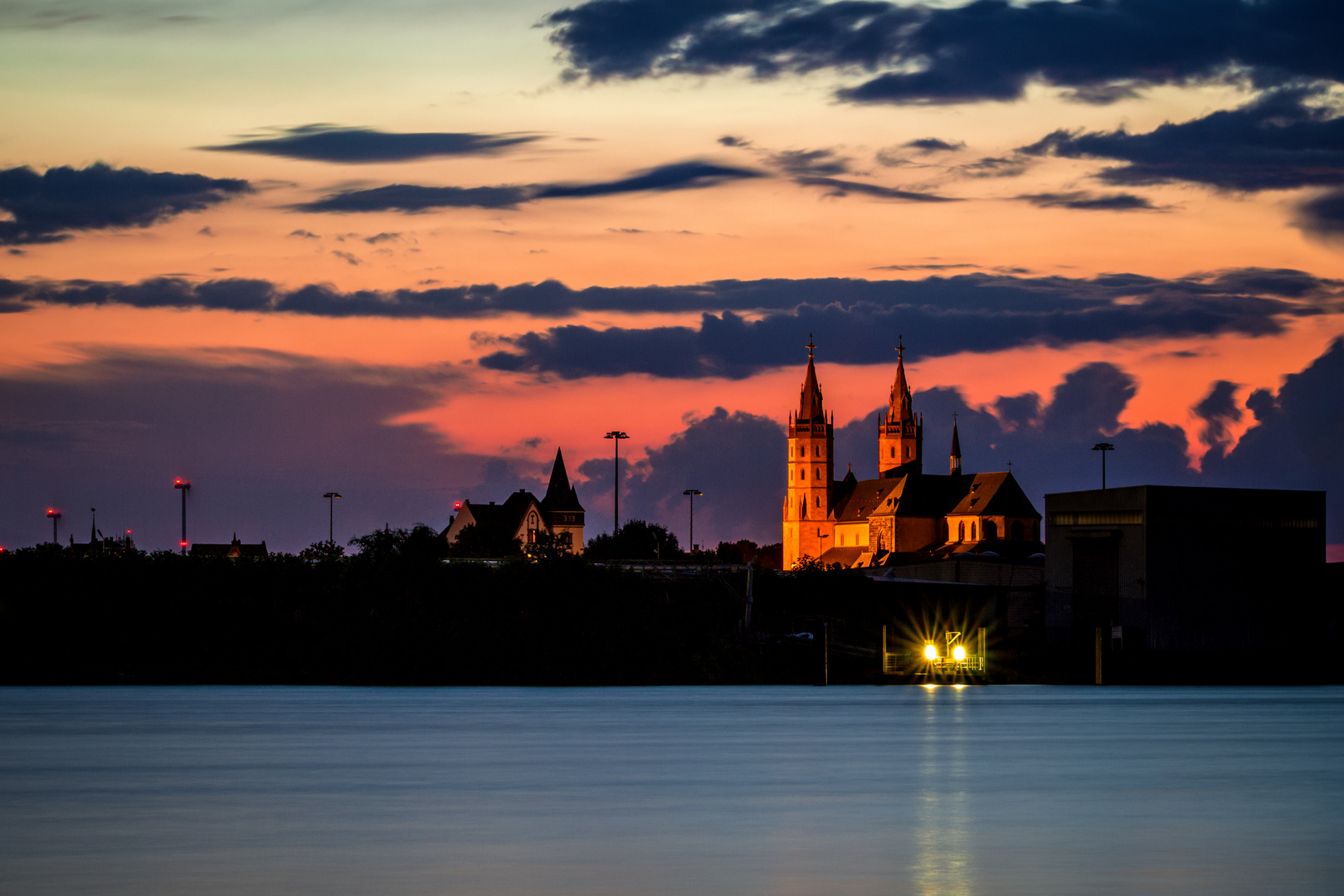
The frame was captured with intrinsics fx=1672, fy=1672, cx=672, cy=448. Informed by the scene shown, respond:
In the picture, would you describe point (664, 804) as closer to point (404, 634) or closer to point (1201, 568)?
point (404, 634)

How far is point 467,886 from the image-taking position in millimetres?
20391

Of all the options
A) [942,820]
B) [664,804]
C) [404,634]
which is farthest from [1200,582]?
[942,820]

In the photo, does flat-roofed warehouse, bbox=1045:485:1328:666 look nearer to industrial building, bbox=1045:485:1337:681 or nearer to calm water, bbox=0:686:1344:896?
industrial building, bbox=1045:485:1337:681

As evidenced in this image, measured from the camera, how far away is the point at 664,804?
30.8m

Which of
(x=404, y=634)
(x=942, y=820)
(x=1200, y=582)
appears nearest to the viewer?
(x=942, y=820)

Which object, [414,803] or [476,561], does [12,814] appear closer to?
[414,803]

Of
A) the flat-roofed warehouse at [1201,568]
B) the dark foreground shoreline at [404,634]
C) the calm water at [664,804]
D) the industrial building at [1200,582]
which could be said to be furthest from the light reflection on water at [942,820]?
the flat-roofed warehouse at [1201,568]

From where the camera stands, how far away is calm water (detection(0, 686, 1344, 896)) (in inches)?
842

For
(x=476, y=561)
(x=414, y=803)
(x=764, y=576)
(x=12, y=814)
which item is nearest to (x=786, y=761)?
(x=414, y=803)

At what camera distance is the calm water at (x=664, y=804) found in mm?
21391

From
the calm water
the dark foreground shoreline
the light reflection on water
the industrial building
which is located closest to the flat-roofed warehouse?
the industrial building

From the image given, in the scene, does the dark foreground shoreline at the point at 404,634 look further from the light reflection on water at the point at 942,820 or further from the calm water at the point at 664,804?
the light reflection on water at the point at 942,820

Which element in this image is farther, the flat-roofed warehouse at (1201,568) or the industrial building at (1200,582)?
the flat-roofed warehouse at (1201,568)

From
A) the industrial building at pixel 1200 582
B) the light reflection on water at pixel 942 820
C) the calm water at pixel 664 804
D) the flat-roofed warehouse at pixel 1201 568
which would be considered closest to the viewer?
the light reflection on water at pixel 942 820
